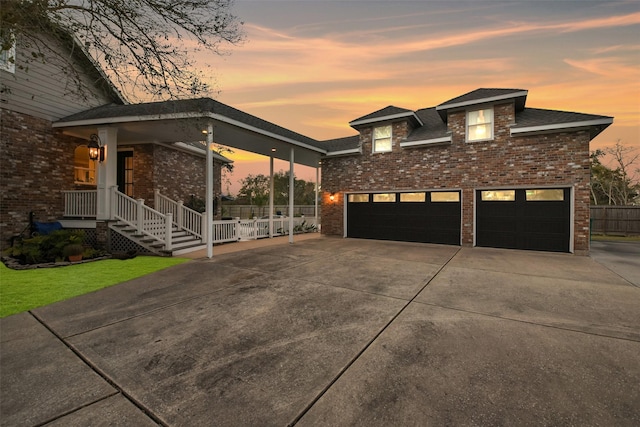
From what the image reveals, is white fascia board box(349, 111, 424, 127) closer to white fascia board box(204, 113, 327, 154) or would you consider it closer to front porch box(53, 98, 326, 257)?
white fascia board box(204, 113, 327, 154)

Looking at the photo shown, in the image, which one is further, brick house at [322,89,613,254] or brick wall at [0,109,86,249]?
brick house at [322,89,613,254]

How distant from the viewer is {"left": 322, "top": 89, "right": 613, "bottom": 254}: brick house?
8828 mm

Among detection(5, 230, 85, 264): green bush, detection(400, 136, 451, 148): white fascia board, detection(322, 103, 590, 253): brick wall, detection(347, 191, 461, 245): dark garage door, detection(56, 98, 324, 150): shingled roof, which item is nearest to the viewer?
detection(5, 230, 85, 264): green bush

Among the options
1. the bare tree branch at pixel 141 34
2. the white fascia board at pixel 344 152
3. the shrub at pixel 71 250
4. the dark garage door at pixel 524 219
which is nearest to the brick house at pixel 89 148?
the shrub at pixel 71 250

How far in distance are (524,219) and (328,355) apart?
1006cm

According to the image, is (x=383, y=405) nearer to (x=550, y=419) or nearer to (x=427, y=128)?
(x=550, y=419)

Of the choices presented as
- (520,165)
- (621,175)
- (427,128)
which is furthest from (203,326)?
(621,175)

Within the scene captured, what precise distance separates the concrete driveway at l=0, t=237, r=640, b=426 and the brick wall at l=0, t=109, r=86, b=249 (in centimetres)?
610

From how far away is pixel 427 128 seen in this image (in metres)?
12.1

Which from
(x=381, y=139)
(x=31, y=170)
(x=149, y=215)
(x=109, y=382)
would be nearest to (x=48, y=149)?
(x=31, y=170)

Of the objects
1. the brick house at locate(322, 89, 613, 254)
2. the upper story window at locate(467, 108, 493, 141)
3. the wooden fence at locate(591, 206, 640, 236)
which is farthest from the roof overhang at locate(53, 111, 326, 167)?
the wooden fence at locate(591, 206, 640, 236)

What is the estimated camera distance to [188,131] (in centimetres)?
919

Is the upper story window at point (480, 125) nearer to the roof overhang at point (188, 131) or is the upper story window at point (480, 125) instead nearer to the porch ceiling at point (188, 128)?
the roof overhang at point (188, 131)

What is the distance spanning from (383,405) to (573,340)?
265 cm
